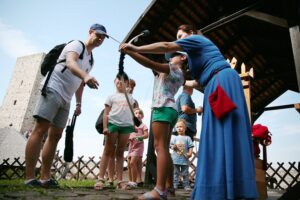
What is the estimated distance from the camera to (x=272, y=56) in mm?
7418

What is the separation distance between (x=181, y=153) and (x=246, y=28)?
153 inches

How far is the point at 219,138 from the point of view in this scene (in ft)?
5.13

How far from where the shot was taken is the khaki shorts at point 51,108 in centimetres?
267

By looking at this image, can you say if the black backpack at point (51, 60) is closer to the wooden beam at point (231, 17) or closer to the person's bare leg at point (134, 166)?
the person's bare leg at point (134, 166)

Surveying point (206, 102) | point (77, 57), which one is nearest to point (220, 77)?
point (206, 102)

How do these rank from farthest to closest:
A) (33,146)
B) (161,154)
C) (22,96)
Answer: (22,96)
(33,146)
(161,154)

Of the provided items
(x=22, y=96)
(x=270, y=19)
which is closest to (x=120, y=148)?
(x=270, y=19)

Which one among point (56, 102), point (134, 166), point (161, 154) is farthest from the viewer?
point (134, 166)

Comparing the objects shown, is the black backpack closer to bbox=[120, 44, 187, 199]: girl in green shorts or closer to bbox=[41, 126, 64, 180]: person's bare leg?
bbox=[41, 126, 64, 180]: person's bare leg

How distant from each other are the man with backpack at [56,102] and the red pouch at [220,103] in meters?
1.42

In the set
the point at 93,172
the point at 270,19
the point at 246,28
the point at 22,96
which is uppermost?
the point at 22,96

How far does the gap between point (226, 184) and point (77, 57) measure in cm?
212

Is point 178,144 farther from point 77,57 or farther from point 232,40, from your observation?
point 232,40

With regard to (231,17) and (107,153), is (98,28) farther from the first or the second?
(231,17)
